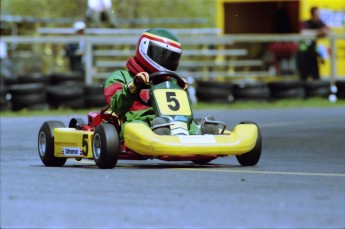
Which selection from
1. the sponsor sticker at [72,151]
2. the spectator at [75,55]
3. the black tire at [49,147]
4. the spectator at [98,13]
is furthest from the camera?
the spectator at [98,13]

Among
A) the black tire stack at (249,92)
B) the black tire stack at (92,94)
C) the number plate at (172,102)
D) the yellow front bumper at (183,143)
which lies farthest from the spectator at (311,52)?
the yellow front bumper at (183,143)

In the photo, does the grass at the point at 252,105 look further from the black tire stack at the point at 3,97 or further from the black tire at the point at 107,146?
the black tire at the point at 107,146

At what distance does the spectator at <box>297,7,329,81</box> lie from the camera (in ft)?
75.8

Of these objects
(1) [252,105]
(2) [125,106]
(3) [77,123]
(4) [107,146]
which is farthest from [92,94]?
(4) [107,146]

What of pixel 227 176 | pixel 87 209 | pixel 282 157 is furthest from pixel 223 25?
pixel 87 209

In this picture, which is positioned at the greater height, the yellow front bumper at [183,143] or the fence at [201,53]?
the yellow front bumper at [183,143]

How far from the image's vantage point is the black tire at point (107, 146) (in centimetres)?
890

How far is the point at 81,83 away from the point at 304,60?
471cm

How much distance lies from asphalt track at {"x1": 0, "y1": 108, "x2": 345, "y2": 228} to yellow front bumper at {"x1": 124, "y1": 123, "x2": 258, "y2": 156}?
0.16 meters

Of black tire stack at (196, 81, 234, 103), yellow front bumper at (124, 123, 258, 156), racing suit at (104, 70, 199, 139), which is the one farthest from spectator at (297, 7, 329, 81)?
yellow front bumper at (124, 123, 258, 156)

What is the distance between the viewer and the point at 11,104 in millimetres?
19781

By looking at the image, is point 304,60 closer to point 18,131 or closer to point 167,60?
point 18,131

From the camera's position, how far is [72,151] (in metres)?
9.72

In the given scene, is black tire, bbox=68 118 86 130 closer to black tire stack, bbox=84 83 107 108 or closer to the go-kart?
the go-kart
